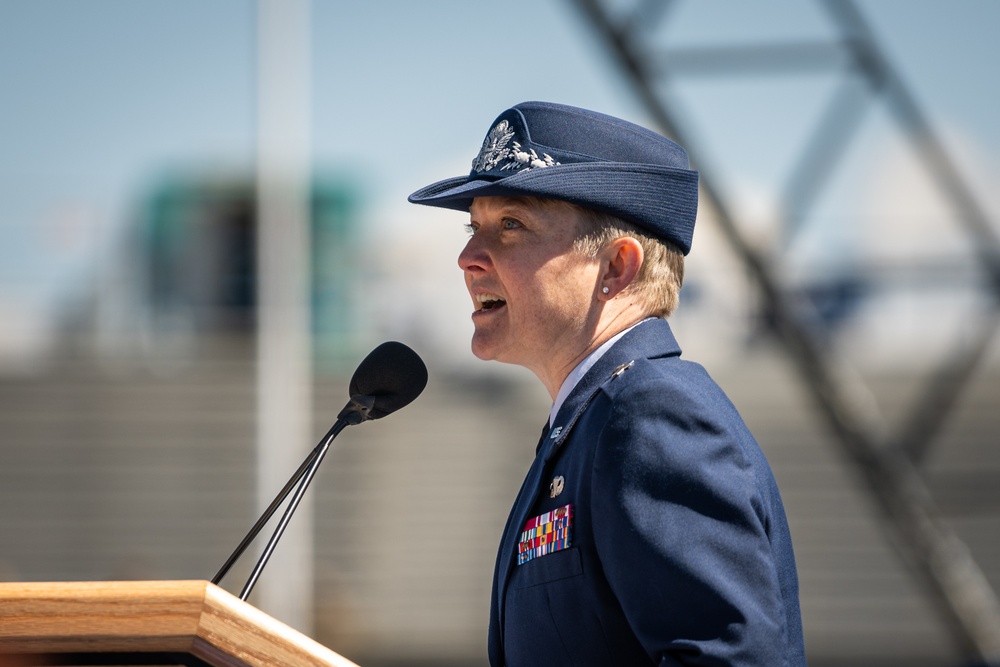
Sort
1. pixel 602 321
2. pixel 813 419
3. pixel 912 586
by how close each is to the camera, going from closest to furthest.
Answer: pixel 602 321 < pixel 912 586 < pixel 813 419

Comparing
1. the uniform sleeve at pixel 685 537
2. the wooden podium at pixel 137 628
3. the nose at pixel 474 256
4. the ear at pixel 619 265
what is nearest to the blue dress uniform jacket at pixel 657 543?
the uniform sleeve at pixel 685 537

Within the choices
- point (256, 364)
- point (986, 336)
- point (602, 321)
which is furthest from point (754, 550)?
point (256, 364)

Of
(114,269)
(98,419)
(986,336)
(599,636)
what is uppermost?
(114,269)

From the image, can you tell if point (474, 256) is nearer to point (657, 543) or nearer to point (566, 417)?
point (566, 417)

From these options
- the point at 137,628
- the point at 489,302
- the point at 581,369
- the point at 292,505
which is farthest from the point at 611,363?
the point at 137,628

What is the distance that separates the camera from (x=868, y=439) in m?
3.77

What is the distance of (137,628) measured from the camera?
964mm

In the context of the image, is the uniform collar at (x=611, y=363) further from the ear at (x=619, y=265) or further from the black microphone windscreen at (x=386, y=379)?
the black microphone windscreen at (x=386, y=379)

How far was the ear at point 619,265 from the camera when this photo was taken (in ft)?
A: 4.93

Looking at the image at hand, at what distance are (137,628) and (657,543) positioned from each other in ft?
1.63

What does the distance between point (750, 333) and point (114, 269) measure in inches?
217

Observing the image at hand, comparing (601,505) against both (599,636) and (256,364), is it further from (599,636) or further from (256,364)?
(256,364)

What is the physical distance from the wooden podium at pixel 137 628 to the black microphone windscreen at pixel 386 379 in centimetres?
66

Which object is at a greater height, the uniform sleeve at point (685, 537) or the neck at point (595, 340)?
the neck at point (595, 340)
